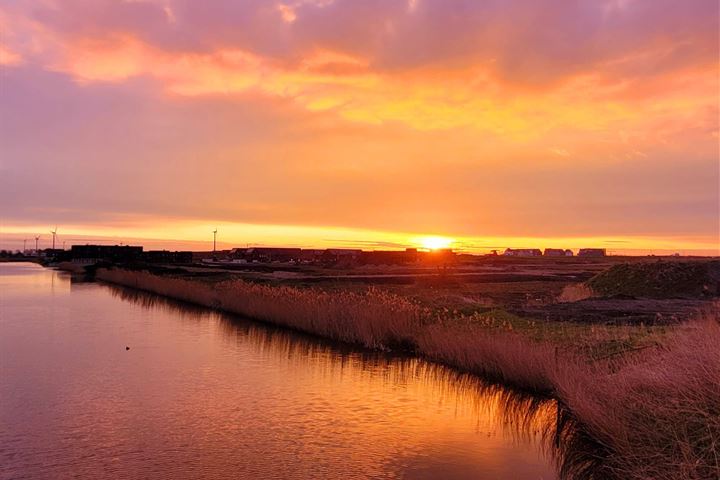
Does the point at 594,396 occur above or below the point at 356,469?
above

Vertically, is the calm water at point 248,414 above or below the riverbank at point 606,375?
below

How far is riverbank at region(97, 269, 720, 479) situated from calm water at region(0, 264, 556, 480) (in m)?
0.92

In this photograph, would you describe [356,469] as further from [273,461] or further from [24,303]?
[24,303]

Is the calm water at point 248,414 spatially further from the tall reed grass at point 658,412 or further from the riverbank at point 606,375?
the tall reed grass at point 658,412

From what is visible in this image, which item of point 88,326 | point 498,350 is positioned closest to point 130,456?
point 498,350

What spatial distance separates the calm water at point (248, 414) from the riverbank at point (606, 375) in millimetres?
921

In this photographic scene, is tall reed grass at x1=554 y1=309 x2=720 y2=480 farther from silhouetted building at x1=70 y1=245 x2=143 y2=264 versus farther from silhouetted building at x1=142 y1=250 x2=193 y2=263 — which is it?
silhouetted building at x1=70 y1=245 x2=143 y2=264

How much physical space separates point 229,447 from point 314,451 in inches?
69.6

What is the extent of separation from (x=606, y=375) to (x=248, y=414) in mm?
8455

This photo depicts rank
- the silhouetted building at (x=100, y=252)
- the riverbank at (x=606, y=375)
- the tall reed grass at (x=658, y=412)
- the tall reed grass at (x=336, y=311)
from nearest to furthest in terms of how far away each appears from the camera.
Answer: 1. the tall reed grass at (x=658, y=412)
2. the riverbank at (x=606, y=375)
3. the tall reed grass at (x=336, y=311)
4. the silhouetted building at (x=100, y=252)

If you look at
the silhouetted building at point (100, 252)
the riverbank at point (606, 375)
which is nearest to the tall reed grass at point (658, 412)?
the riverbank at point (606, 375)

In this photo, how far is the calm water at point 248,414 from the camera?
1216cm

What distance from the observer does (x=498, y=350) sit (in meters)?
19.6

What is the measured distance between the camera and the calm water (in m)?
12.2
